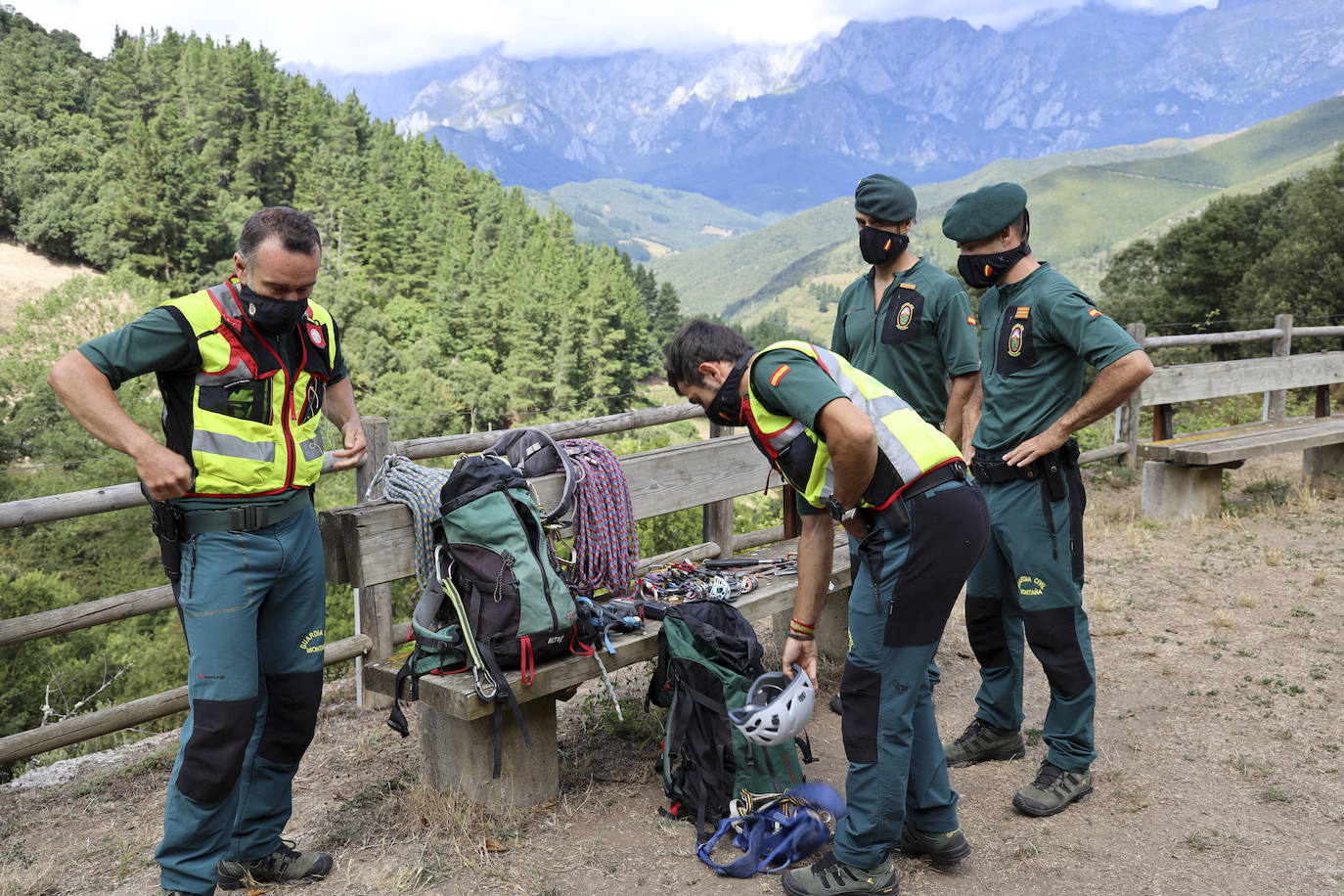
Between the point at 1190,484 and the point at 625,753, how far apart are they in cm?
573

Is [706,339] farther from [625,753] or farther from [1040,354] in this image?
[625,753]

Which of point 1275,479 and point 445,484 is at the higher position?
point 445,484

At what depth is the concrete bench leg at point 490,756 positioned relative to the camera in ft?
11.0

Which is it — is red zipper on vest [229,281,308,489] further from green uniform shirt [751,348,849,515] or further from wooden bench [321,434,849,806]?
green uniform shirt [751,348,849,515]

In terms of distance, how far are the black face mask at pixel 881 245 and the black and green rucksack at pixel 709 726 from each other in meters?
1.52

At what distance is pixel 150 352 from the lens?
8.34ft

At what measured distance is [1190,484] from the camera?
7.59 metres

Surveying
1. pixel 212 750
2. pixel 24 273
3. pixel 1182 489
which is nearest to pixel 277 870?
pixel 212 750

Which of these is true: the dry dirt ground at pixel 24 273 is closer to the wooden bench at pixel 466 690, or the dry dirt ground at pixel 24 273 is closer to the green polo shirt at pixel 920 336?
the wooden bench at pixel 466 690

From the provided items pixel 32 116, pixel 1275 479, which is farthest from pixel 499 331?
pixel 1275 479


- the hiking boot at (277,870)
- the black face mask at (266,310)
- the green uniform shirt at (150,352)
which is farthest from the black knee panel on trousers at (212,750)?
the black face mask at (266,310)

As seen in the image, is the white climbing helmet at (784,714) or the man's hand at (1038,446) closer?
the white climbing helmet at (784,714)

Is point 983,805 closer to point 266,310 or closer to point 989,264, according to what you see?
point 989,264

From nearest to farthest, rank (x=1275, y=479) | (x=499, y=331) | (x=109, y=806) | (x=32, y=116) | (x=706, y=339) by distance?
1. (x=706, y=339)
2. (x=109, y=806)
3. (x=1275, y=479)
4. (x=499, y=331)
5. (x=32, y=116)
